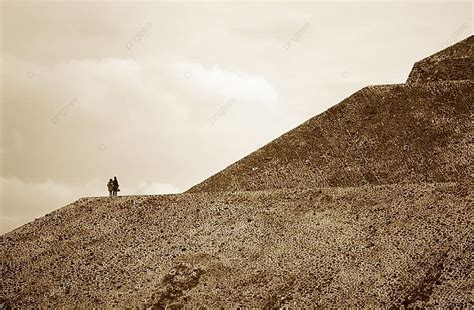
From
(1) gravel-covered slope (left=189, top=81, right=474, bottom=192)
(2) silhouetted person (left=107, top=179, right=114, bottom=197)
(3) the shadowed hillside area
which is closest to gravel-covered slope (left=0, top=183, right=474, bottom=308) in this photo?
(3) the shadowed hillside area

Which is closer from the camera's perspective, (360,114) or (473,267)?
(473,267)

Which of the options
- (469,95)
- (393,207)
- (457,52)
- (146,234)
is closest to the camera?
(393,207)

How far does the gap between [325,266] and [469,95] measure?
2119 centimetres

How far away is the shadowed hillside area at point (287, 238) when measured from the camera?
21641mm

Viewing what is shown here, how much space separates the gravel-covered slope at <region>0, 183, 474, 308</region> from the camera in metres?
21.4

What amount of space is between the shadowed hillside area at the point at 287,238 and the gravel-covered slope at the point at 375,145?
4.4 inches

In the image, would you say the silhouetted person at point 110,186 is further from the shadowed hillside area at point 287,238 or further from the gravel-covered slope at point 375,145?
the gravel-covered slope at point 375,145

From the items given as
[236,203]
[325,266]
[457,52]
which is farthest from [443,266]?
[457,52]

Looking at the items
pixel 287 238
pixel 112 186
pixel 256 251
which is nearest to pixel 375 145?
pixel 287 238

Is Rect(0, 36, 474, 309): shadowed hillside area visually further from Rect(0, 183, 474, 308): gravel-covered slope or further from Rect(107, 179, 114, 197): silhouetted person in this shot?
Rect(107, 179, 114, 197): silhouetted person

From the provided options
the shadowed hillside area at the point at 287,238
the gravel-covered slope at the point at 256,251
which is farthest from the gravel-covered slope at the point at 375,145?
the gravel-covered slope at the point at 256,251

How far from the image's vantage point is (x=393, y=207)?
2534cm

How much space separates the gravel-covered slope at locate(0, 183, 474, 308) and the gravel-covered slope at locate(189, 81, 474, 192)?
4951mm

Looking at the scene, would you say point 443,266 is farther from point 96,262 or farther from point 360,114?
point 360,114
